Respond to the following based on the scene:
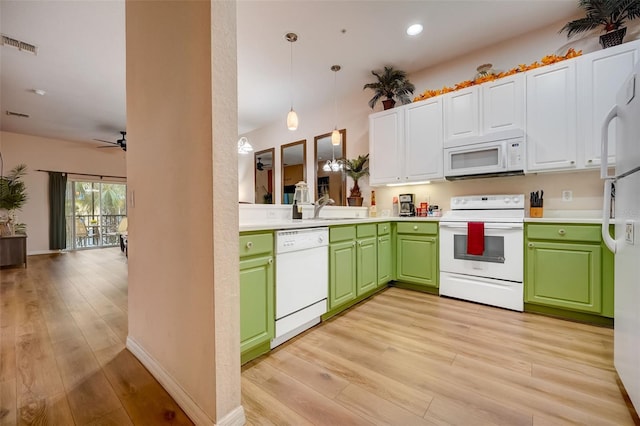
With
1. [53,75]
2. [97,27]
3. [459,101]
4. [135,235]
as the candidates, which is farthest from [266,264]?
[53,75]

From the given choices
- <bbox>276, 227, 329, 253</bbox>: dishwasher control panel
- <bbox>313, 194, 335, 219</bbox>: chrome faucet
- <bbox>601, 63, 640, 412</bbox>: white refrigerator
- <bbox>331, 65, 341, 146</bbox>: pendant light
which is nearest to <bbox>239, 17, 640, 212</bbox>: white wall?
<bbox>331, 65, 341, 146</bbox>: pendant light

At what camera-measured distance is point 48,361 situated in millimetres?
1742

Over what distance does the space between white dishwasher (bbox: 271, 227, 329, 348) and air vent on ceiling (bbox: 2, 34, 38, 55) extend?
364 cm

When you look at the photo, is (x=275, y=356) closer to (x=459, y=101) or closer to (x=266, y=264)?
(x=266, y=264)

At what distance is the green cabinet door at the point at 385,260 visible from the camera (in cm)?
305

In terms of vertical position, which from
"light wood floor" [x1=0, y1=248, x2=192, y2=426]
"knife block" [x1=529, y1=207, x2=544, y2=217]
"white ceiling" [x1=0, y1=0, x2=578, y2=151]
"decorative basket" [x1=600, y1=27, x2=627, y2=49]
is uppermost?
"white ceiling" [x1=0, y1=0, x2=578, y2=151]

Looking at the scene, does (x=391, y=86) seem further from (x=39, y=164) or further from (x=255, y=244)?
(x=39, y=164)

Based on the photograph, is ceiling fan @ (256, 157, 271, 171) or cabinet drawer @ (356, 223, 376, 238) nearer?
cabinet drawer @ (356, 223, 376, 238)

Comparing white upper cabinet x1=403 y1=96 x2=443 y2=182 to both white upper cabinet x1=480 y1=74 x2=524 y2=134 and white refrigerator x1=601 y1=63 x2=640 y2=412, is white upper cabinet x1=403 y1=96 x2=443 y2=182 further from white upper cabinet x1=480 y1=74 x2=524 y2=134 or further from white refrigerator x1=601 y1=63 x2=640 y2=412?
white refrigerator x1=601 y1=63 x2=640 y2=412

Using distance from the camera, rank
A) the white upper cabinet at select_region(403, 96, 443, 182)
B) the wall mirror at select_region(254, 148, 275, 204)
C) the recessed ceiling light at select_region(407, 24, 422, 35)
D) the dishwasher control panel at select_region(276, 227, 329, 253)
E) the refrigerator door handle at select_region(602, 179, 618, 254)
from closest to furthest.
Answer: the refrigerator door handle at select_region(602, 179, 618, 254) < the dishwasher control panel at select_region(276, 227, 329, 253) < the recessed ceiling light at select_region(407, 24, 422, 35) < the white upper cabinet at select_region(403, 96, 443, 182) < the wall mirror at select_region(254, 148, 275, 204)

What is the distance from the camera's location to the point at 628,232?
129 cm

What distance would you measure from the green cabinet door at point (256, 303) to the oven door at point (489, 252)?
A: 2.04 meters

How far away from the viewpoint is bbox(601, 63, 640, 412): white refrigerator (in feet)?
3.91

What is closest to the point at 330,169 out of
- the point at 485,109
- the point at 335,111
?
the point at 335,111
